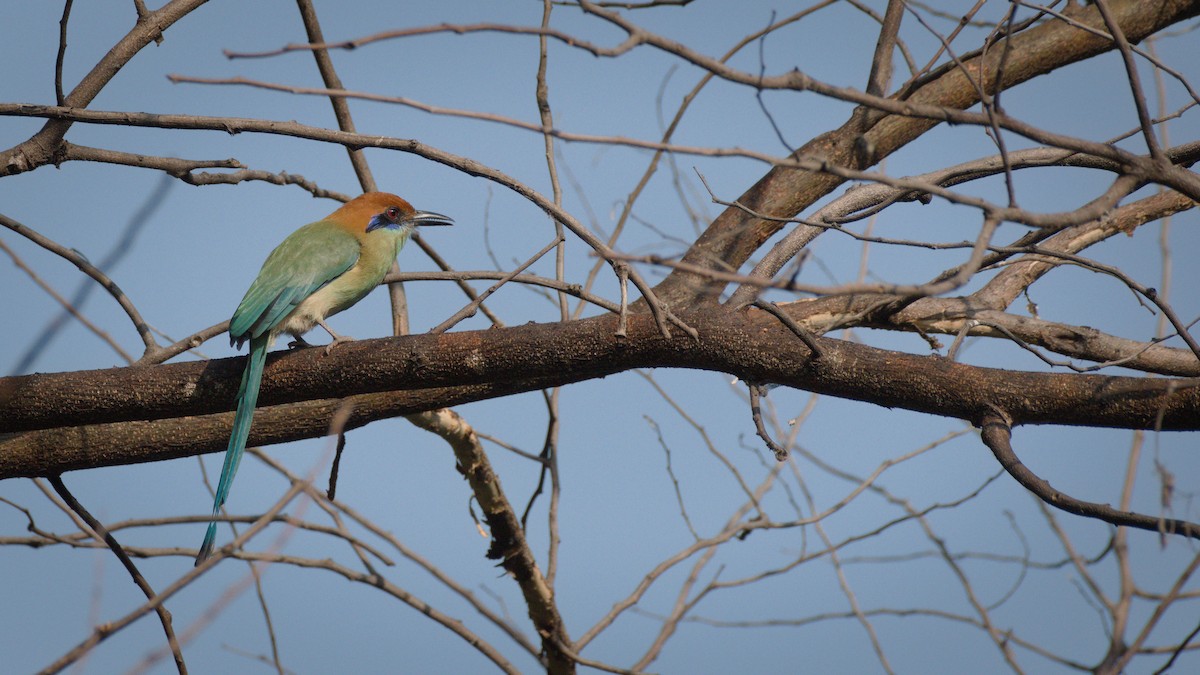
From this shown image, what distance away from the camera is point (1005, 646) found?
4.68m

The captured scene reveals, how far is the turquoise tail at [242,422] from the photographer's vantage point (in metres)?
3.45

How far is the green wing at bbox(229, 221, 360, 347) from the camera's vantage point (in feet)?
13.3

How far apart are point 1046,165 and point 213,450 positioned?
3.08 meters

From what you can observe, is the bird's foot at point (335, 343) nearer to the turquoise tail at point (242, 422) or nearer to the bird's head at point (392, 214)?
the turquoise tail at point (242, 422)

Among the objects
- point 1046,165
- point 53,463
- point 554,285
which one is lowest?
point 53,463

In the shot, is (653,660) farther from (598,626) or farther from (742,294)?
(742,294)

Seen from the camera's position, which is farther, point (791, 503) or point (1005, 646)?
point (791, 503)

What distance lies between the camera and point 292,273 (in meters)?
4.45

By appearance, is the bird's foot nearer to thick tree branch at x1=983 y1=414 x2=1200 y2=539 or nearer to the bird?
the bird

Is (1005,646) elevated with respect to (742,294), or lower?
lower

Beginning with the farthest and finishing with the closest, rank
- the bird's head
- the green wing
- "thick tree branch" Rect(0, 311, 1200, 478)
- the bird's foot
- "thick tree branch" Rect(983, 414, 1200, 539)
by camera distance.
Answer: the bird's head → the green wing → the bird's foot → "thick tree branch" Rect(0, 311, 1200, 478) → "thick tree branch" Rect(983, 414, 1200, 539)

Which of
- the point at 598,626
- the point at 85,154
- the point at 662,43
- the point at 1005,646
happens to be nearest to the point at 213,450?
the point at 85,154

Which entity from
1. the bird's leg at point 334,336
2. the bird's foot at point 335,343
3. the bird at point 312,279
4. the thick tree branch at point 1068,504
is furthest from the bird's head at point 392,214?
the thick tree branch at point 1068,504

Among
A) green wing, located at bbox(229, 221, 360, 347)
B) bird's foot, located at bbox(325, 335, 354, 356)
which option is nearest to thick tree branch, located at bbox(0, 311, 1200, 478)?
bird's foot, located at bbox(325, 335, 354, 356)
